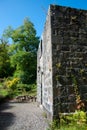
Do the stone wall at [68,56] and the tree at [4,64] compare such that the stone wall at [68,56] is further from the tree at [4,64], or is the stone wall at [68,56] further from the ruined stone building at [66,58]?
the tree at [4,64]

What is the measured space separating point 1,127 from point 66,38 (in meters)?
3.88

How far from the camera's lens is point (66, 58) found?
6641mm

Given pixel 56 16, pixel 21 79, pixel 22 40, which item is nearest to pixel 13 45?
pixel 22 40

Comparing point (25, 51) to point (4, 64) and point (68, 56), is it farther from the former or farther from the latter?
point (68, 56)

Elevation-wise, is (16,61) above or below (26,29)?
below

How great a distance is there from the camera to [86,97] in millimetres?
6480

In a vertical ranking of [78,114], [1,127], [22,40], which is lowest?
[1,127]

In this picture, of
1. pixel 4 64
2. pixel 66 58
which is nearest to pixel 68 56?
pixel 66 58

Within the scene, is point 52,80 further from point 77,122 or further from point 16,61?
point 16,61

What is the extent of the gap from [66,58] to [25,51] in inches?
772

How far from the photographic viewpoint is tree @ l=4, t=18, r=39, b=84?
80.9 ft

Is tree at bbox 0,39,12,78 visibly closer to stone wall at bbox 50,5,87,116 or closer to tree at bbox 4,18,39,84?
tree at bbox 4,18,39,84

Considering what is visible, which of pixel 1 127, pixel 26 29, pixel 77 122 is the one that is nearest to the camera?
pixel 77 122

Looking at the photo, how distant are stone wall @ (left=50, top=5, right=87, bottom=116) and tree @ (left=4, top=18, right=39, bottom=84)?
17.4 metres
